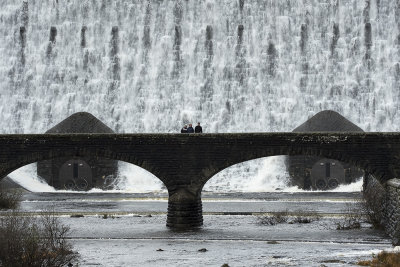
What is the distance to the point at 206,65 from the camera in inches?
2945

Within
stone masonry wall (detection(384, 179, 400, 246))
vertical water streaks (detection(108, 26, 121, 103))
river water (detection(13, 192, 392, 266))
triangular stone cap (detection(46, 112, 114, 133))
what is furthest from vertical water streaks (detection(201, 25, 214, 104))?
stone masonry wall (detection(384, 179, 400, 246))

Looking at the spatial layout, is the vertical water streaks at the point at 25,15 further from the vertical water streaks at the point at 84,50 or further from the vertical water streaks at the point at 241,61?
the vertical water streaks at the point at 241,61

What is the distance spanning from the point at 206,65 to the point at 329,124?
50.0ft

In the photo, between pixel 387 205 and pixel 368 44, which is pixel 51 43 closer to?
pixel 368 44

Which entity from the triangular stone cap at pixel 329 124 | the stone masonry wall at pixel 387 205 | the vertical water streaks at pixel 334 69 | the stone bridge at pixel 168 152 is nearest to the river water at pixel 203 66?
the vertical water streaks at pixel 334 69

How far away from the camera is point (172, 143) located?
38531mm

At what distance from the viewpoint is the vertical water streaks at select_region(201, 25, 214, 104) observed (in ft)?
242

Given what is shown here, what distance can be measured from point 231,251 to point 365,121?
141ft

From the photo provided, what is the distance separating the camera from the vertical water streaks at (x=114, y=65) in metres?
75.6

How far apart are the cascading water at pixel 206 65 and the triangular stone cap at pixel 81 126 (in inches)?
287

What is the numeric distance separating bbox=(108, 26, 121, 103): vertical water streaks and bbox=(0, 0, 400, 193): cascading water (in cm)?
9

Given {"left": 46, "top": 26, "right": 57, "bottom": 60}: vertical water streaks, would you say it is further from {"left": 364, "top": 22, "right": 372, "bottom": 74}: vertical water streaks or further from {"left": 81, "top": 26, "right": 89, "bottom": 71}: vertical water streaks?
{"left": 364, "top": 22, "right": 372, "bottom": 74}: vertical water streaks

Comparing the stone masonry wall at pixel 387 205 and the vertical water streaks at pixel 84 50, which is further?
the vertical water streaks at pixel 84 50

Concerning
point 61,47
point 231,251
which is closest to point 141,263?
point 231,251
